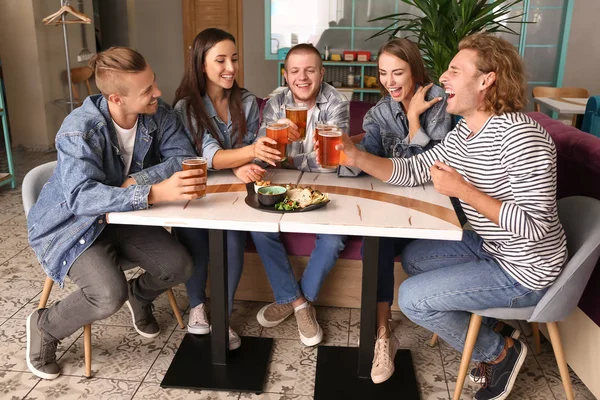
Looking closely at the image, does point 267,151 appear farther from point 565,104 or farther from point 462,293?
point 565,104

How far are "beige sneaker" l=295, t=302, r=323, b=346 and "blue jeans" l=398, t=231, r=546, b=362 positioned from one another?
0.53 meters

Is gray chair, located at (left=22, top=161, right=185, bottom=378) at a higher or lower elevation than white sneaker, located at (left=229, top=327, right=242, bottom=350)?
higher

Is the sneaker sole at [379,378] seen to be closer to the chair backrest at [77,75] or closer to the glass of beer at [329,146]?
the glass of beer at [329,146]

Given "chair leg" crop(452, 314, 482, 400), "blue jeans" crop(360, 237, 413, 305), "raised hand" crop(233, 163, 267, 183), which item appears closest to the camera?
"chair leg" crop(452, 314, 482, 400)

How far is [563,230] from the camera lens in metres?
1.85

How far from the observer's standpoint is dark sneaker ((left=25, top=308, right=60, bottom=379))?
2.11 metres

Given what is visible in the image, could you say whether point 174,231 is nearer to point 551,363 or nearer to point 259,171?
point 259,171

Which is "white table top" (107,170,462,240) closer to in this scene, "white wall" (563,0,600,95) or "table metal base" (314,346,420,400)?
"table metal base" (314,346,420,400)

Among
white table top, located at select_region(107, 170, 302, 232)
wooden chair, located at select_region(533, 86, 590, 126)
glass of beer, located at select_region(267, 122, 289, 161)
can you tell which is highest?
glass of beer, located at select_region(267, 122, 289, 161)

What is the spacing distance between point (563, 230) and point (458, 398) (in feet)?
2.22

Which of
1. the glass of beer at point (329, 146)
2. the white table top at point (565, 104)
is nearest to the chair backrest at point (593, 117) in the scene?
the white table top at point (565, 104)

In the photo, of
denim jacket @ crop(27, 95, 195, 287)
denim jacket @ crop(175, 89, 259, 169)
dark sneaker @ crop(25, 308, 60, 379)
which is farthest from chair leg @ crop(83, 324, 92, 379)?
denim jacket @ crop(175, 89, 259, 169)

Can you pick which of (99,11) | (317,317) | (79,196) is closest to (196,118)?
(79,196)

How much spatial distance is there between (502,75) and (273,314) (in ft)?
4.48
